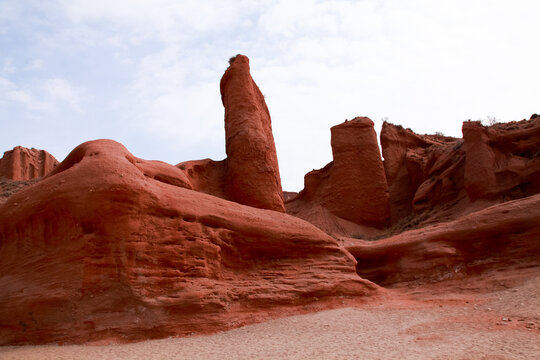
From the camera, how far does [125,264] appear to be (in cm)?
828

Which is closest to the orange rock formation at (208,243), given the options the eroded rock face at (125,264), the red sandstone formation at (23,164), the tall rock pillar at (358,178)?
the eroded rock face at (125,264)

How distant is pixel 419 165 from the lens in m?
23.3

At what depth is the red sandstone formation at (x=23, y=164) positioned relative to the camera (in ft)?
91.9

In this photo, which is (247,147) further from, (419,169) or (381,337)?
(419,169)

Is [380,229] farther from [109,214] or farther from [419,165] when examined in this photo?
[109,214]

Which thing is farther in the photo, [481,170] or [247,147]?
[481,170]

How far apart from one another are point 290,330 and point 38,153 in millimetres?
28568

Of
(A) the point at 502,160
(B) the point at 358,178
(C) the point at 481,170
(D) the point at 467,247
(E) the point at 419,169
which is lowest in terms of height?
(D) the point at 467,247

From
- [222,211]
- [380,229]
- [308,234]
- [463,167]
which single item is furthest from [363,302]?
[380,229]

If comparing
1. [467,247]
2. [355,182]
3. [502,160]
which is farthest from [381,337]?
[355,182]

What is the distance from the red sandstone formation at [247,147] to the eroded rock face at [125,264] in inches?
199

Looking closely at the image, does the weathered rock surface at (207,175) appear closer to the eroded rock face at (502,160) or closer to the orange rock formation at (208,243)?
the orange rock formation at (208,243)

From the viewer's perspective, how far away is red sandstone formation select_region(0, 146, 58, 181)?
91.9 feet

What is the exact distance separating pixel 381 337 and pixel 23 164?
1113 inches
